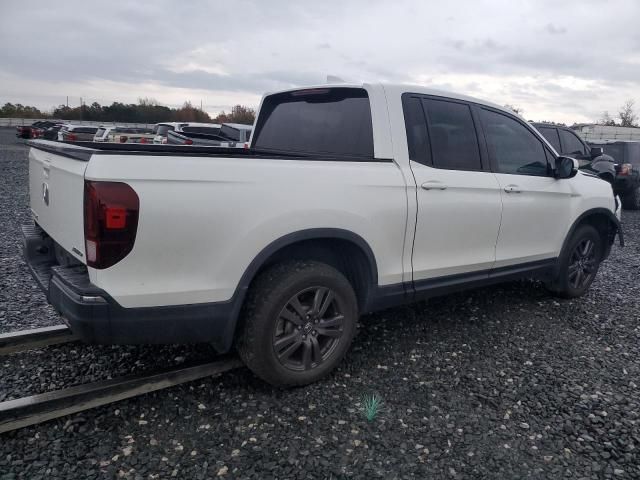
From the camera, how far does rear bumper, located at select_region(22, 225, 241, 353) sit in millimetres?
2410

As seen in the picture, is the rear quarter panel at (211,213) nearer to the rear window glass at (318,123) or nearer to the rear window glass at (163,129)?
the rear window glass at (318,123)

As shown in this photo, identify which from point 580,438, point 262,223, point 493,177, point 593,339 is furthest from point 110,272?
point 593,339

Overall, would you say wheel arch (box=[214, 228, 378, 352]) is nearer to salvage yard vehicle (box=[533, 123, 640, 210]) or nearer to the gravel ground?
the gravel ground

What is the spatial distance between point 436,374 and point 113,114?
A: 5894cm

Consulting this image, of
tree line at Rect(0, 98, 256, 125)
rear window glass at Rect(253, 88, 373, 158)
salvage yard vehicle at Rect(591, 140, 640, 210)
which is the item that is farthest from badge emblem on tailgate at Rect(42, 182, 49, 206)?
tree line at Rect(0, 98, 256, 125)

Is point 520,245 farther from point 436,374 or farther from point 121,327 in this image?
point 121,327

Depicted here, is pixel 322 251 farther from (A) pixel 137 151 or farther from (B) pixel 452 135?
(B) pixel 452 135

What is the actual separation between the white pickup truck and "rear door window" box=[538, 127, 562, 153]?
6.48m

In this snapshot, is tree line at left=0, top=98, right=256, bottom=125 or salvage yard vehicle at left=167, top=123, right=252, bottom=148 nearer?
salvage yard vehicle at left=167, top=123, right=252, bottom=148

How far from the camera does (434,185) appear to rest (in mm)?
3461

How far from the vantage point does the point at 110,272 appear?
7.85 feet

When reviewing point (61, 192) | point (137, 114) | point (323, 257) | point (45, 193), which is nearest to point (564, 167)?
point (323, 257)

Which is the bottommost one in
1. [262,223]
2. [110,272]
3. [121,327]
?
[121,327]

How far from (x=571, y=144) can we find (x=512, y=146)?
783 centimetres
